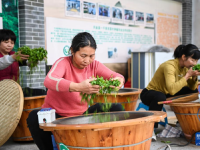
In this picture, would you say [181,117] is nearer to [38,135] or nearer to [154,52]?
[38,135]

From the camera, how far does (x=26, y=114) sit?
354cm

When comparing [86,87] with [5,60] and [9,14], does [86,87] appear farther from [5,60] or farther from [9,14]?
[9,14]

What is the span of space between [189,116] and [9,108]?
2115mm

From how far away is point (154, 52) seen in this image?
731 centimetres

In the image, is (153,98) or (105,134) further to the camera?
(153,98)

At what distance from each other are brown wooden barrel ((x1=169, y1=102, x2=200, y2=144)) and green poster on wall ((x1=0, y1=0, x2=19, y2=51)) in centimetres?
352

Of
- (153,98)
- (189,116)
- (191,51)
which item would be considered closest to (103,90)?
(189,116)

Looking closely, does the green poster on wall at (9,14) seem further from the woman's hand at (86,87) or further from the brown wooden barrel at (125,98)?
the woman's hand at (86,87)

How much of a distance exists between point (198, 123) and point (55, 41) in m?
3.68

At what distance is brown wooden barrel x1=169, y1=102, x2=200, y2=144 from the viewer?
3279mm

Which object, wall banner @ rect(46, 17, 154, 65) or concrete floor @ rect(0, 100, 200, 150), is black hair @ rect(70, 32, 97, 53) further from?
wall banner @ rect(46, 17, 154, 65)

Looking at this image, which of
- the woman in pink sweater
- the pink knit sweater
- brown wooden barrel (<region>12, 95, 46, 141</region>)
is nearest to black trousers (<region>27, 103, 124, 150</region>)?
the woman in pink sweater

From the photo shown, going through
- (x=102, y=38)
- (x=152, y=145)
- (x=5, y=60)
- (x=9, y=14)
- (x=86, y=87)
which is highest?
(x=9, y=14)

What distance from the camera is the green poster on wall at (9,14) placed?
5.29m
